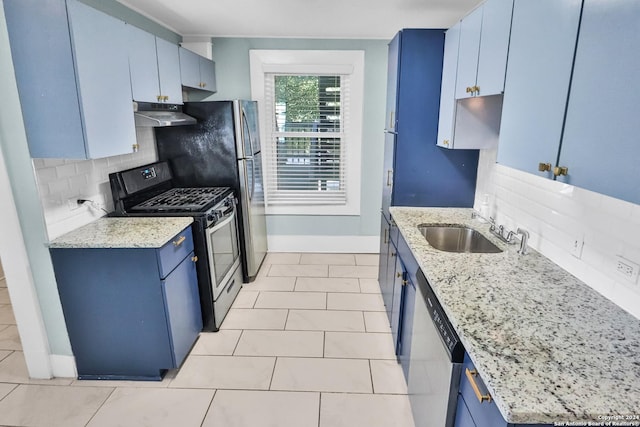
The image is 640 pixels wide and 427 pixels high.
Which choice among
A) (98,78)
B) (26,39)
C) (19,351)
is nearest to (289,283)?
(19,351)

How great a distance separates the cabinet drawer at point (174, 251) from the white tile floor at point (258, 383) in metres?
0.71

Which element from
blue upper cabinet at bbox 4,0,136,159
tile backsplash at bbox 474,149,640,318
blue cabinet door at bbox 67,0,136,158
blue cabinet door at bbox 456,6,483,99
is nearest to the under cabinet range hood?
blue cabinet door at bbox 67,0,136,158

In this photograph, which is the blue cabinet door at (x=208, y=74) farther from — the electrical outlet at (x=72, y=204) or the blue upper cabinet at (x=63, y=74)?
the electrical outlet at (x=72, y=204)

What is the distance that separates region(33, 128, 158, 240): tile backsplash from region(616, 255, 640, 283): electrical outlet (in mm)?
2692

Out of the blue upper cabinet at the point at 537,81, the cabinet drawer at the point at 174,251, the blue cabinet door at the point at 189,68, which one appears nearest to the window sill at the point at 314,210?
the blue cabinet door at the point at 189,68

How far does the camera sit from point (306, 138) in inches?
161

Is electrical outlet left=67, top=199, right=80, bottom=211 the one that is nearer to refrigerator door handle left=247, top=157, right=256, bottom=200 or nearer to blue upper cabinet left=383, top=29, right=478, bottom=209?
refrigerator door handle left=247, top=157, right=256, bottom=200

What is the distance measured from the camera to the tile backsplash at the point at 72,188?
2.01 m

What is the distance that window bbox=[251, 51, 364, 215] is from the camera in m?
3.84

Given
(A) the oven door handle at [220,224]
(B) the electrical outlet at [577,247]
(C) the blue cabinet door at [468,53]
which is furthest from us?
→ (A) the oven door handle at [220,224]

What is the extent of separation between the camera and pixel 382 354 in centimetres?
251

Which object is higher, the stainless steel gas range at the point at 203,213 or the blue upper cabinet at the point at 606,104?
the blue upper cabinet at the point at 606,104

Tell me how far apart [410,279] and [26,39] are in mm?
2290

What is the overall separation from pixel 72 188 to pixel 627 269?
2.79 meters
